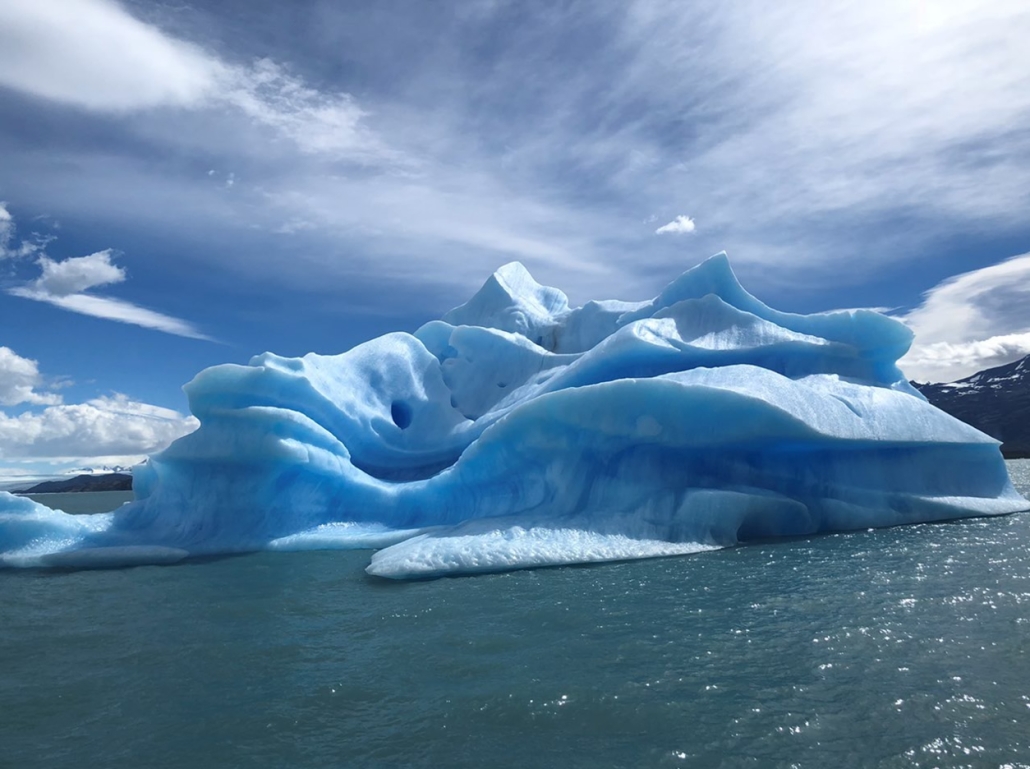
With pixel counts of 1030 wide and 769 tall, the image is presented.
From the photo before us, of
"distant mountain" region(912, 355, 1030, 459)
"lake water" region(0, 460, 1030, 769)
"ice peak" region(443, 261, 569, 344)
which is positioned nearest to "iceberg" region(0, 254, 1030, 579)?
"lake water" region(0, 460, 1030, 769)

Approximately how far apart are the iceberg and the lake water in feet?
5.50

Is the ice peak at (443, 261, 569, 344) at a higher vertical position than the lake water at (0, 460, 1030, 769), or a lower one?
higher

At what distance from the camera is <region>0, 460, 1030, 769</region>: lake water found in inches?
122

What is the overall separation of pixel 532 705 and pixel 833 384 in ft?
25.3

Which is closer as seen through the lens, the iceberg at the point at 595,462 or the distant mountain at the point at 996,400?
the iceberg at the point at 595,462

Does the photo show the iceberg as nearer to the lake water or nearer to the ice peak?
the lake water

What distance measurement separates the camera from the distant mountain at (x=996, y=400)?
190 ft

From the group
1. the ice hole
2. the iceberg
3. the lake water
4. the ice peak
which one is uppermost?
the ice peak

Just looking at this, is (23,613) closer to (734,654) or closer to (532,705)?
(532,705)

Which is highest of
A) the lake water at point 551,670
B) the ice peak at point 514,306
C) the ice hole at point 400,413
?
the ice peak at point 514,306

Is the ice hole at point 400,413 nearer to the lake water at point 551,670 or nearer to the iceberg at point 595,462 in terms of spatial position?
the iceberg at point 595,462

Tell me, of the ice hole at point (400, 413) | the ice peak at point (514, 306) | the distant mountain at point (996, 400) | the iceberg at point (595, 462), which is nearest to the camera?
the iceberg at point (595, 462)

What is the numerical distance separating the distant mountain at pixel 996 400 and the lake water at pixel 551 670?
57396mm

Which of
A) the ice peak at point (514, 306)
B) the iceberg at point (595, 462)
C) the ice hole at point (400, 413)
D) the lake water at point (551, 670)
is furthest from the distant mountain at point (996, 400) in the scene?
the lake water at point (551, 670)
